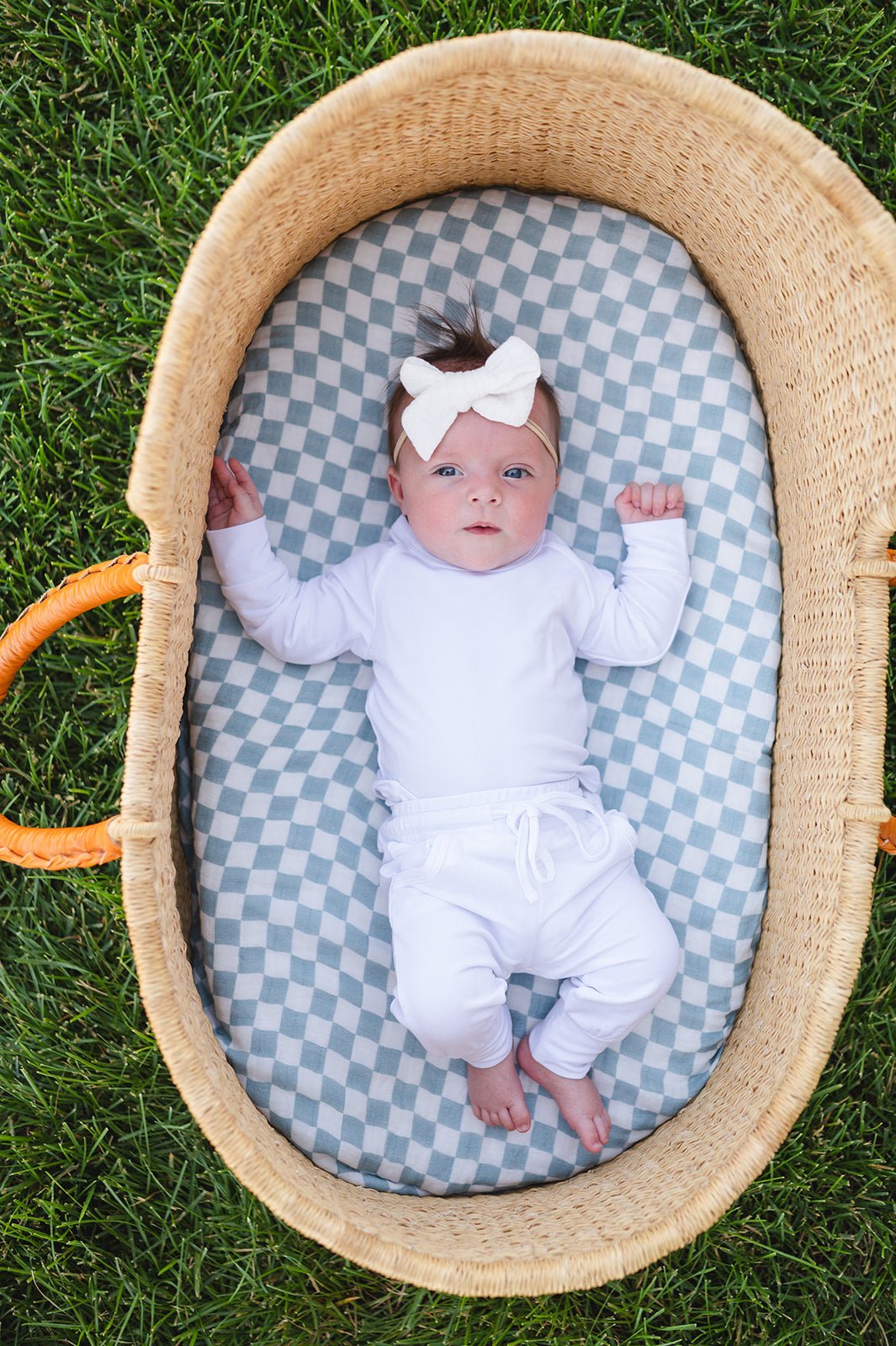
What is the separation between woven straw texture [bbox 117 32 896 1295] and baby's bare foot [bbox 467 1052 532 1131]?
11 centimetres

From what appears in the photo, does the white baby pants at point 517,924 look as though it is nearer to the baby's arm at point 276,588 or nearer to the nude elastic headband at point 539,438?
the baby's arm at point 276,588

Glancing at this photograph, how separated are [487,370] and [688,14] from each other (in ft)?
2.71

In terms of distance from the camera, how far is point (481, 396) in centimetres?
152

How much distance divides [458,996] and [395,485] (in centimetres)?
76

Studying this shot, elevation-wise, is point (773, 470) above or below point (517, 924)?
above

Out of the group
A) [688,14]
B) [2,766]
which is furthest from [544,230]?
[2,766]

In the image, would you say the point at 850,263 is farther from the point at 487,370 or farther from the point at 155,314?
the point at 155,314

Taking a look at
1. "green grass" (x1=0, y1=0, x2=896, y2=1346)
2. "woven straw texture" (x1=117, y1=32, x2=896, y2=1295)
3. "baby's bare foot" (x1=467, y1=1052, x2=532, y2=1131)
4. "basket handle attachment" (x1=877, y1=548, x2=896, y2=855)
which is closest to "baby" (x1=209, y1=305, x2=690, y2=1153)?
"baby's bare foot" (x1=467, y1=1052, x2=532, y2=1131)

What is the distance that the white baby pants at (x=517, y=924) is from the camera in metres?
1.50

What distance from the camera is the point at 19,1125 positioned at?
1.79 m

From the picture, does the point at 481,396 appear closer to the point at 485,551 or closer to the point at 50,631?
the point at 485,551

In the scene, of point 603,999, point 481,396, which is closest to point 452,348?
point 481,396

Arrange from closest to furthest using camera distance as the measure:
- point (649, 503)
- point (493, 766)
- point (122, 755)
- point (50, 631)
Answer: point (50, 631) → point (493, 766) → point (649, 503) → point (122, 755)

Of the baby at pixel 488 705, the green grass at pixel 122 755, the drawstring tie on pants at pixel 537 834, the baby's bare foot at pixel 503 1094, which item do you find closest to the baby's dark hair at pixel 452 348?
the baby at pixel 488 705
